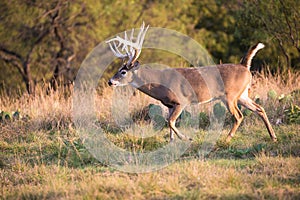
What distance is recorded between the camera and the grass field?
6.10 m

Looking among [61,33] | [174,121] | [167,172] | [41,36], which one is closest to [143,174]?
[167,172]

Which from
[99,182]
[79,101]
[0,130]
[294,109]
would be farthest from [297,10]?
[99,182]

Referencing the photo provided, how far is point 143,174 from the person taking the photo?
6.67m

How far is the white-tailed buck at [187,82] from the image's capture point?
27.7ft

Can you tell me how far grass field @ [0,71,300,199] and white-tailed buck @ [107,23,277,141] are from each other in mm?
525

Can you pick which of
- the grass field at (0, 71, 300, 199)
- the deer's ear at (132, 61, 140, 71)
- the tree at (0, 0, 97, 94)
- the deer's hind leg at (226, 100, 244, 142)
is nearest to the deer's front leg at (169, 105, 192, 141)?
the grass field at (0, 71, 300, 199)

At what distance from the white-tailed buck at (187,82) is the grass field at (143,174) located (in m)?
0.53

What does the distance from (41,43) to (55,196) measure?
621 inches

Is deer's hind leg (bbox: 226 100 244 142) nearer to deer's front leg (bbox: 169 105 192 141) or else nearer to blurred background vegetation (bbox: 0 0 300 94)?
deer's front leg (bbox: 169 105 192 141)

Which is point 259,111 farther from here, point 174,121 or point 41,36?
point 41,36

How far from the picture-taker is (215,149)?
7.90m

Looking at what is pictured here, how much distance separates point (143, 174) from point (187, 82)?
2.56m

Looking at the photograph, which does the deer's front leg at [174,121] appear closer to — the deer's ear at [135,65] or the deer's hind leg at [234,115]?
the deer's hind leg at [234,115]

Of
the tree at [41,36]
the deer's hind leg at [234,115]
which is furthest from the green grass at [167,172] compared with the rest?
the tree at [41,36]
